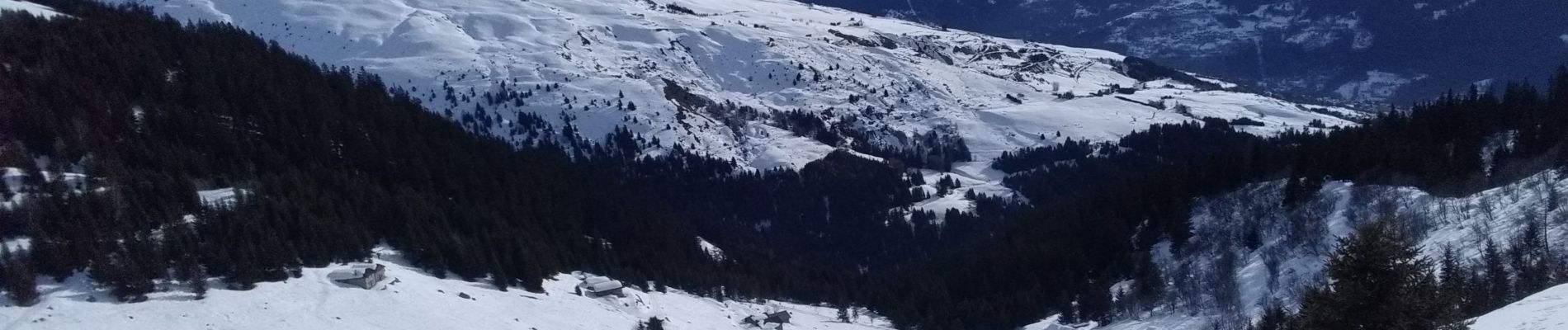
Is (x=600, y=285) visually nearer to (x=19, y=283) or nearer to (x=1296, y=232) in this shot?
(x=19, y=283)

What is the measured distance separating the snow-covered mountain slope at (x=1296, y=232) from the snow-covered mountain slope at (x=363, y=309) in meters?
26.4

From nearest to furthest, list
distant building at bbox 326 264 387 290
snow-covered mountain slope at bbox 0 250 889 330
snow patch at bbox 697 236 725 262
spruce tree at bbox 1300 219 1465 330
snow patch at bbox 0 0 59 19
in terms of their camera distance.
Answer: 1. spruce tree at bbox 1300 219 1465 330
2. snow-covered mountain slope at bbox 0 250 889 330
3. distant building at bbox 326 264 387 290
4. snow patch at bbox 0 0 59 19
5. snow patch at bbox 697 236 725 262

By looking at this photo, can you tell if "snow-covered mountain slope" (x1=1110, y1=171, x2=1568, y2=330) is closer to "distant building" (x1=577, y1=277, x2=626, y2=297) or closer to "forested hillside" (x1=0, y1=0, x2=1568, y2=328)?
"forested hillside" (x1=0, y1=0, x2=1568, y2=328)

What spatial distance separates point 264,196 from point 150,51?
20702 mm

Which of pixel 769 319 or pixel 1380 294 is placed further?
pixel 769 319

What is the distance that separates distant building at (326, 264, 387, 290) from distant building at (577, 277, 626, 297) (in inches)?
513

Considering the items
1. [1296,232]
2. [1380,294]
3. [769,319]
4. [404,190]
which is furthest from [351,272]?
[1296,232]

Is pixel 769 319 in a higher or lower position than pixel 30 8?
lower

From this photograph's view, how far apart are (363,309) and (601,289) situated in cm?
1604

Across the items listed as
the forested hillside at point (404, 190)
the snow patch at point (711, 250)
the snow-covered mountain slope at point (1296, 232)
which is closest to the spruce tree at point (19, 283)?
the forested hillside at point (404, 190)

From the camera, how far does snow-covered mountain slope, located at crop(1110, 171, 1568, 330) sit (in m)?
49.0

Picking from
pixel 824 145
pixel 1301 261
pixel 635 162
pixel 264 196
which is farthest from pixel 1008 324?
pixel 824 145

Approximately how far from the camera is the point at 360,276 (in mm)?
42344

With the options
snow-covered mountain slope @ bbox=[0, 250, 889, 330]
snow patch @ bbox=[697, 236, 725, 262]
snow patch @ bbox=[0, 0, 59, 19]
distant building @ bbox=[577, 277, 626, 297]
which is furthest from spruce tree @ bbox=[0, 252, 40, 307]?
snow patch @ bbox=[697, 236, 725, 262]
